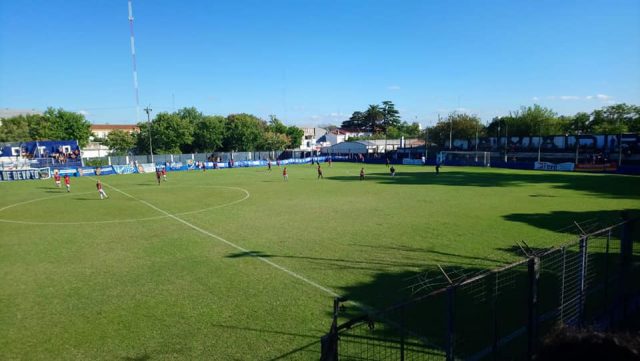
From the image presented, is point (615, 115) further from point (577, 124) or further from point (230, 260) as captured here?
point (230, 260)

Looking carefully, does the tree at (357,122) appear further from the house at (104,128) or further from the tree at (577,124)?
the house at (104,128)

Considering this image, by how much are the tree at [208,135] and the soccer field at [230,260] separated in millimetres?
58747

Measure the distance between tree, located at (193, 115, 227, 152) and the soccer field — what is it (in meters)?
58.7

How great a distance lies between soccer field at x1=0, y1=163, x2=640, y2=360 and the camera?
8430 millimetres

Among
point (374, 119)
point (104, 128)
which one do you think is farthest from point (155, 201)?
point (104, 128)

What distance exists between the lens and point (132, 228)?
1959 cm

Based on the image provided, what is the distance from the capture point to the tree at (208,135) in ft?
283

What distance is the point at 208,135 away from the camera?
281ft

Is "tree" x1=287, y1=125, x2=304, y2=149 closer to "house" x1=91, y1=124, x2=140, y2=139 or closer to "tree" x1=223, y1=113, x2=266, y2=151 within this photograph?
"tree" x1=223, y1=113, x2=266, y2=151

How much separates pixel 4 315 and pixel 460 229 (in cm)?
1613

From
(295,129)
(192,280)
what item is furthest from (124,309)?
(295,129)

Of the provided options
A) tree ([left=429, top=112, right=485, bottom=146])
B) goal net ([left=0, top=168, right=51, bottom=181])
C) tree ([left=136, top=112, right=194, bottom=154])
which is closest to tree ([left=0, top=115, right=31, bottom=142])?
tree ([left=136, top=112, right=194, bottom=154])

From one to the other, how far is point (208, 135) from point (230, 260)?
2998 inches

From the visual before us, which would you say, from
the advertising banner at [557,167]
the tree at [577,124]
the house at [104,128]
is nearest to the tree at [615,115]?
the tree at [577,124]
